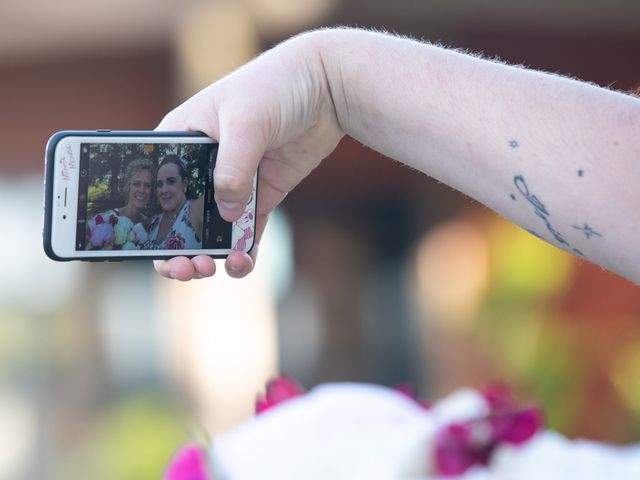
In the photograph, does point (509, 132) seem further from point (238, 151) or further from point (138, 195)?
point (138, 195)

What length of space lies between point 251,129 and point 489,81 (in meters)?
0.24

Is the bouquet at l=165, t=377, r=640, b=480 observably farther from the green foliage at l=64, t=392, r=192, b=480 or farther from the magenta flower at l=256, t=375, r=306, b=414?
the green foliage at l=64, t=392, r=192, b=480

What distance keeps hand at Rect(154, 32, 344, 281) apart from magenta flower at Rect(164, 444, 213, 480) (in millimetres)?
263

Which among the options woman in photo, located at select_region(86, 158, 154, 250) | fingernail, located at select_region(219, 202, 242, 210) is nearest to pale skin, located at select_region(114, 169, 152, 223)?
woman in photo, located at select_region(86, 158, 154, 250)

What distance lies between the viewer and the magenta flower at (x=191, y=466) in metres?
0.84

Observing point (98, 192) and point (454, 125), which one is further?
point (98, 192)

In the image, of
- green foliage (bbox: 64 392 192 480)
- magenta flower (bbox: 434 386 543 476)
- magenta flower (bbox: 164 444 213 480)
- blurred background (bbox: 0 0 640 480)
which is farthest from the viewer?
blurred background (bbox: 0 0 640 480)

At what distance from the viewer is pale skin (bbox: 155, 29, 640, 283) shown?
3.01 feet

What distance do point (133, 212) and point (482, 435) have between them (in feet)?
1.48

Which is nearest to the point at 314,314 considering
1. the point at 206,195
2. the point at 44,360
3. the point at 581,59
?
the point at 44,360

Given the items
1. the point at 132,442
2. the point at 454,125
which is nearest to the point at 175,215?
the point at 454,125

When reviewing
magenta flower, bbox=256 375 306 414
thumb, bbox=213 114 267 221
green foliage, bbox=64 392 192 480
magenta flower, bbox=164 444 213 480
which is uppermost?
thumb, bbox=213 114 267 221

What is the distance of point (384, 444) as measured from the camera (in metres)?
0.92

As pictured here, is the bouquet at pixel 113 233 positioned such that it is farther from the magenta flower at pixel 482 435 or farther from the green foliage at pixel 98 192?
the magenta flower at pixel 482 435
